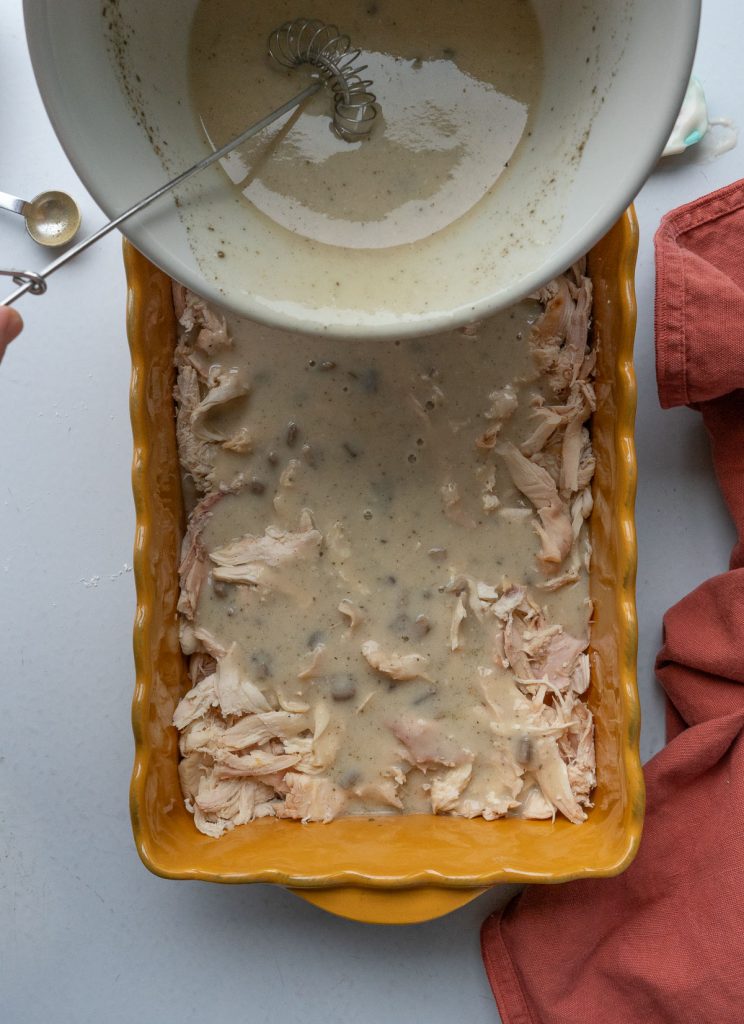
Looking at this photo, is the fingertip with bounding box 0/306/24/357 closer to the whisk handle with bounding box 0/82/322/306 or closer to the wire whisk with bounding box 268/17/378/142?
the whisk handle with bounding box 0/82/322/306

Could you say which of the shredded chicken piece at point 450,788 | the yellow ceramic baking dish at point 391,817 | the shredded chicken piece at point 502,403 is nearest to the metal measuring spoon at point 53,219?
the yellow ceramic baking dish at point 391,817

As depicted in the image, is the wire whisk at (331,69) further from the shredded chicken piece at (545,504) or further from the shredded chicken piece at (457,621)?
the shredded chicken piece at (457,621)

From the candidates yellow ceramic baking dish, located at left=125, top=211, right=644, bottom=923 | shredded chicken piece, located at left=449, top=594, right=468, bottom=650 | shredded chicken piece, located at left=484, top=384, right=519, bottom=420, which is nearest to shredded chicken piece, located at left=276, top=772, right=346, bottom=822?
yellow ceramic baking dish, located at left=125, top=211, right=644, bottom=923

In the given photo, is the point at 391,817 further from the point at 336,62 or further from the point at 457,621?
the point at 336,62

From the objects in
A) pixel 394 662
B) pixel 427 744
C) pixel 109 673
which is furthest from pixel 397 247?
pixel 109 673

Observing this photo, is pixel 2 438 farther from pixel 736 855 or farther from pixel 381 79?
pixel 736 855
